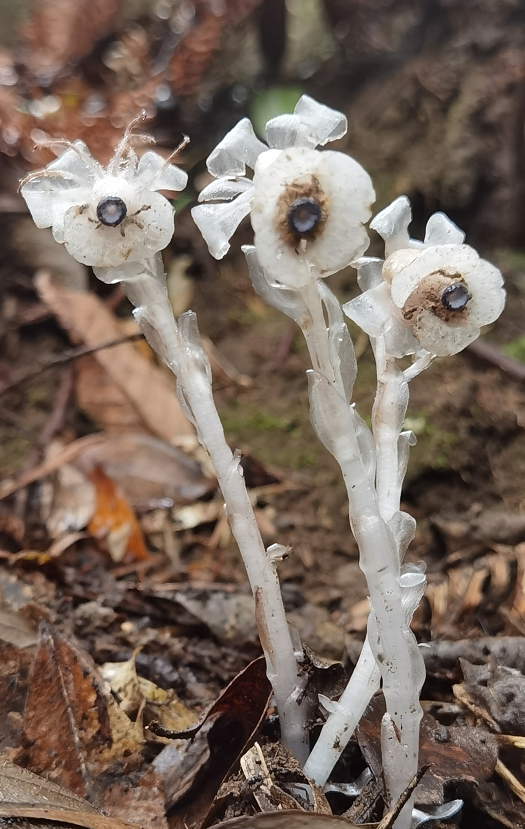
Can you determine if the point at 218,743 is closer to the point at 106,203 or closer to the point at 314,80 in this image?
the point at 106,203

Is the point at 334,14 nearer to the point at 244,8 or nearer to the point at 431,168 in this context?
the point at 244,8

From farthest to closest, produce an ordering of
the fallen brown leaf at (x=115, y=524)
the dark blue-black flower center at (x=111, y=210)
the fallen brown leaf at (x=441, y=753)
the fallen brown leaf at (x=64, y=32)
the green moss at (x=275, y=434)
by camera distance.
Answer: the fallen brown leaf at (x=64, y=32)
the green moss at (x=275, y=434)
the fallen brown leaf at (x=115, y=524)
the fallen brown leaf at (x=441, y=753)
the dark blue-black flower center at (x=111, y=210)

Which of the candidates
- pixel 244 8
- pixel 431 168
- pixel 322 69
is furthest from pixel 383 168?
pixel 244 8

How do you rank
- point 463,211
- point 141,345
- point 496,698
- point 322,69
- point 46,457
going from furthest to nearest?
point 322,69 < point 463,211 < point 141,345 < point 46,457 < point 496,698

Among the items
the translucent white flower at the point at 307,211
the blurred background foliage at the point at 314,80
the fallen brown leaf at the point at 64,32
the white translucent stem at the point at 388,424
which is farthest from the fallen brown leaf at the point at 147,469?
the fallen brown leaf at the point at 64,32

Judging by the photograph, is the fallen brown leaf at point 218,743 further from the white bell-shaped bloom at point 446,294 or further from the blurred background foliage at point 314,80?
the blurred background foliage at point 314,80

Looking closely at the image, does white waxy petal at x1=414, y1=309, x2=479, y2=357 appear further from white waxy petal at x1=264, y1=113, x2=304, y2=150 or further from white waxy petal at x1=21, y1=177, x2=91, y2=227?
white waxy petal at x1=21, y1=177, x2=91, y2=227
